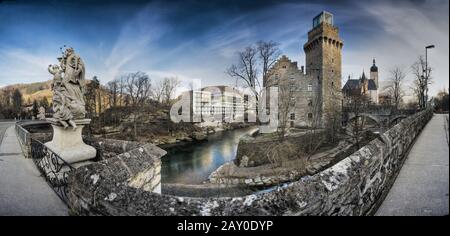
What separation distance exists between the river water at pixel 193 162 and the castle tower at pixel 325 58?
11.5 m

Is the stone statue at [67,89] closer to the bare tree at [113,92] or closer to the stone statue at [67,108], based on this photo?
the stone statue at [67,108]

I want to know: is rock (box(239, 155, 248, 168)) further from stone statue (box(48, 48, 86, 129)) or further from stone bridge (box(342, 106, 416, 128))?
stone bridge (box(342, 106, 416, 128))

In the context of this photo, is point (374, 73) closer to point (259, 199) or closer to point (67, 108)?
point (259, 199)

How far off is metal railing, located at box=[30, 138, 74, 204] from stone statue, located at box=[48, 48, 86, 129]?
69cm

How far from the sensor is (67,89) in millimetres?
4008

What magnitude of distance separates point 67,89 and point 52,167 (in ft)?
5.07

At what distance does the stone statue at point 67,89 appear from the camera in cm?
394

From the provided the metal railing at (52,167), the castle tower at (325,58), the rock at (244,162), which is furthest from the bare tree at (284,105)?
the metal railing at (52,167)

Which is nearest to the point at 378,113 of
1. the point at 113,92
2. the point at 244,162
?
the point at 244,162

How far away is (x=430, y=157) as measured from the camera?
4066mm

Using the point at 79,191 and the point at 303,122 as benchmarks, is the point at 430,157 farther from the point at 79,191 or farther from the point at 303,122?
the point at 303,122

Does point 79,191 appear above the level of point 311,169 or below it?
above
